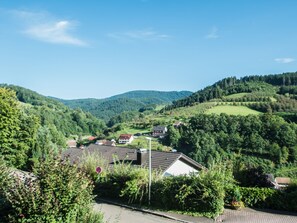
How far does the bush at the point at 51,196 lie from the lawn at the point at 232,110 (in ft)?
357

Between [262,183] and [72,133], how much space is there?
12658 cm

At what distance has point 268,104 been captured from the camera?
11669cm

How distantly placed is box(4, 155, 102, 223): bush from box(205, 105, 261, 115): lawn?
357ft

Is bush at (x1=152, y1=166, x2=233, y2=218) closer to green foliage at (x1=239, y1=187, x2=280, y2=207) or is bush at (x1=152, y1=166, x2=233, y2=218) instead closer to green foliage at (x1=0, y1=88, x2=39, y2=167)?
green foliage at (x1=239, y1=187, x2=280, y2=207)

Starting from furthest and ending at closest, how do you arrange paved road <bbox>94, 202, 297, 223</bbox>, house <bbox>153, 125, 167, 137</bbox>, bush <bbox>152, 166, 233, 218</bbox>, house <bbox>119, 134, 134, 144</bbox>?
1. house <bbox>153, 125, 167, 137</bbox>
2. house <bbox>119, 134, 134, 144</bbox>
3. bush <bbox>152, 166, 233, 218</bbox>
4. paved road <bbox>94, 202, 297, 223</bbox>

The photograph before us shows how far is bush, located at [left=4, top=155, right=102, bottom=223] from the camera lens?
6.14m

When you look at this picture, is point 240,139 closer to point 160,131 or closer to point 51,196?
point 160,131

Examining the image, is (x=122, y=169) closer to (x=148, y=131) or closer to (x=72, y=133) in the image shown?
(x=148, y=131)

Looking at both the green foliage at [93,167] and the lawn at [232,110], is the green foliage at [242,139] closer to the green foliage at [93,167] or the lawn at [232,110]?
the lawn at [232,110]

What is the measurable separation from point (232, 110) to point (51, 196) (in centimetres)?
11421

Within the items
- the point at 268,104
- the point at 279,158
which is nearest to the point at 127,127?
A: the point at 268,104

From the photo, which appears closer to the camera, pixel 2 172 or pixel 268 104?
pixel 2 172

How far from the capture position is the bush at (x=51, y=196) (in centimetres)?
614

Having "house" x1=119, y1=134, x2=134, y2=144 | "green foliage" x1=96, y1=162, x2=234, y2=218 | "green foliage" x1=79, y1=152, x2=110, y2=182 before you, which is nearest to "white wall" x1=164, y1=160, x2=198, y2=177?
"green foliage" x1=79, y1=152, x2=110, y2=182
